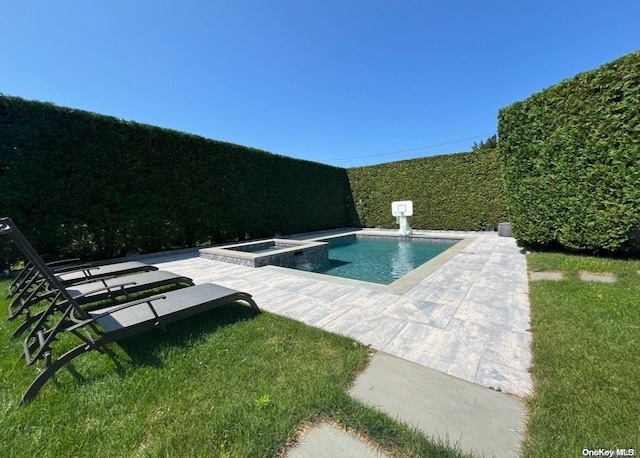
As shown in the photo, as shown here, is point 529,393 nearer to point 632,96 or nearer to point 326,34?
point 632,96

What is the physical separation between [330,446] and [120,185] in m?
9.89

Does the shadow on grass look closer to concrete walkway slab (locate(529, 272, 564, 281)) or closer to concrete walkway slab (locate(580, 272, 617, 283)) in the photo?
concrete walkway slab (locate(529, 272, 564, 281))

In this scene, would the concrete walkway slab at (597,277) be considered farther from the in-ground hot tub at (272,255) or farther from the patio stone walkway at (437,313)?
the in-ground hot tub at (272,255)

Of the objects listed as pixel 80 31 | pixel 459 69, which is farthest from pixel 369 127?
pixel 80 31

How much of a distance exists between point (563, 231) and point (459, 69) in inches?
388

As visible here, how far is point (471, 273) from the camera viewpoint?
5.40 meters

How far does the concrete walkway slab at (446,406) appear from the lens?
1.54 m

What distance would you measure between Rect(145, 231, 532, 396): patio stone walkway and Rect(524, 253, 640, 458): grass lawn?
177 millimetres

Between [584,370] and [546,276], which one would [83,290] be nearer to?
[584,370]

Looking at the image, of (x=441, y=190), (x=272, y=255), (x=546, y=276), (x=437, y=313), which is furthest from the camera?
(x=441, y=190)

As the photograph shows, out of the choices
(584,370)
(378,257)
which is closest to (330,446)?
(584,370)

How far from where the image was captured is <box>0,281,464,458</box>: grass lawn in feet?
4.98

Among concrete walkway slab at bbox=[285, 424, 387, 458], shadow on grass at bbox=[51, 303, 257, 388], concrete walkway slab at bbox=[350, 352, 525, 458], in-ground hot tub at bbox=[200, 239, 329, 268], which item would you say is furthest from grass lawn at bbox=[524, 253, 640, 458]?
in-ground hot tub at bbox=[200, 239, 329, 268]

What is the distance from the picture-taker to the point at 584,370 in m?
2.05
